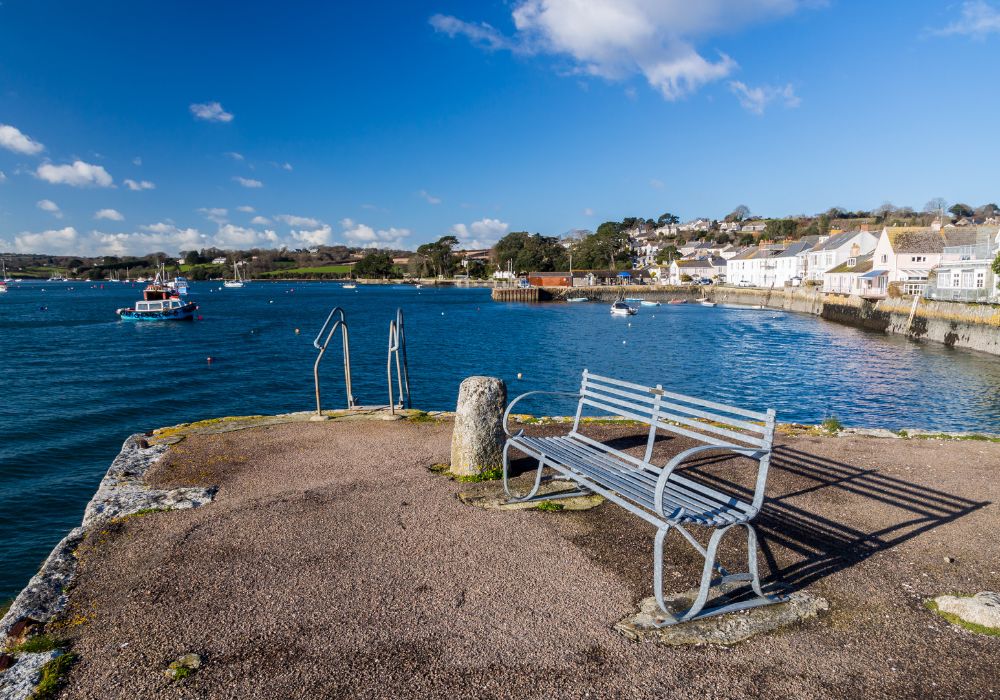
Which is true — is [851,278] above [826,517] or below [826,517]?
below

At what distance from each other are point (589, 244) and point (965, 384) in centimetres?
14024

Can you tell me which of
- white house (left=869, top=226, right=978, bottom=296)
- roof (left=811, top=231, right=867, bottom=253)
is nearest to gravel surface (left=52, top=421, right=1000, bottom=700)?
white house (left=869, top=226, right=978, bottom=296)

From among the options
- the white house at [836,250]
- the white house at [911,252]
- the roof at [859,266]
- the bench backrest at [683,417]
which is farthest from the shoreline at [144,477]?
the white house at [836,250]

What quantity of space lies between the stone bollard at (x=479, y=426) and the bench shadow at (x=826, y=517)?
2.58 m

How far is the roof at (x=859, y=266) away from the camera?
2645 inches

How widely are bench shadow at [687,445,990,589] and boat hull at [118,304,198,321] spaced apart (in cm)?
6504

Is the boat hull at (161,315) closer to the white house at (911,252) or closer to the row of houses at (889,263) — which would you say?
the row of houses at (889,263)

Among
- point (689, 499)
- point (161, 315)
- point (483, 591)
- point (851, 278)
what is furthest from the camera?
point (851, 278)

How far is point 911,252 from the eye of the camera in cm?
6316

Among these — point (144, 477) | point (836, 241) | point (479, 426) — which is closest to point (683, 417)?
point (479, 426)

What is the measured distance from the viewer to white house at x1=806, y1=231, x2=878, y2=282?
77875mm

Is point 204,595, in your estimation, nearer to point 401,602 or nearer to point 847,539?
point 401,602

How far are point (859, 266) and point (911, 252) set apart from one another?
631 centimetres

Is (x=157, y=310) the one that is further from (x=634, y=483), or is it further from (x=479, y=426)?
(x=634, y=483)
